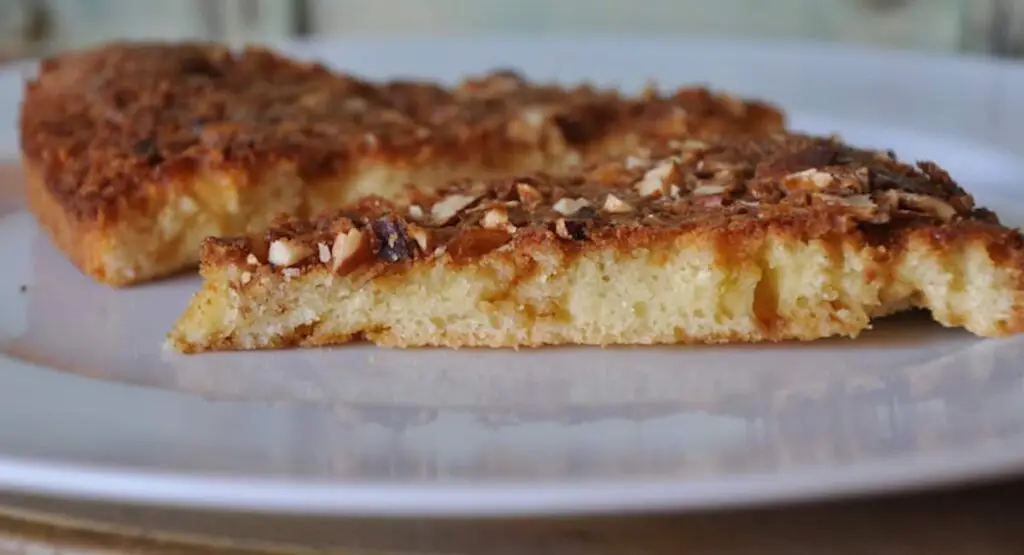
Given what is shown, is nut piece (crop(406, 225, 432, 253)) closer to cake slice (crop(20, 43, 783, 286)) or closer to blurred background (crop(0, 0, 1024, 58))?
cake slice (crop(20, 43, 783, 286))

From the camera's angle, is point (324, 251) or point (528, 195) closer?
point (324, 251)

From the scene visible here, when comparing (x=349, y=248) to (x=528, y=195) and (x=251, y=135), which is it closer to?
(x=528, y=195)

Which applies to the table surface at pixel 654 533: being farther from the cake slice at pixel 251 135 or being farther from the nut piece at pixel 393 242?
the cake slice at pixel 251 135

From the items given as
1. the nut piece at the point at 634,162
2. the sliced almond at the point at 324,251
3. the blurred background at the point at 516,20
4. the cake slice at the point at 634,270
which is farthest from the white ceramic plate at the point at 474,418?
the blurred background at the point at 516,20

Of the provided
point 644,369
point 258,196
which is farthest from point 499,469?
point 258,196

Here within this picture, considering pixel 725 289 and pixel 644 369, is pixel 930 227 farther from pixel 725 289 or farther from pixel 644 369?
pixel 644 369

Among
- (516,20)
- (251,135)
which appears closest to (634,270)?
(251,135)

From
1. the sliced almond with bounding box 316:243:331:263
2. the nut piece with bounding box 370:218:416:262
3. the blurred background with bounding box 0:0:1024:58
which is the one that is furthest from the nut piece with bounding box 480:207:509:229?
the blurred background with bounding box 0:0:1024:58
